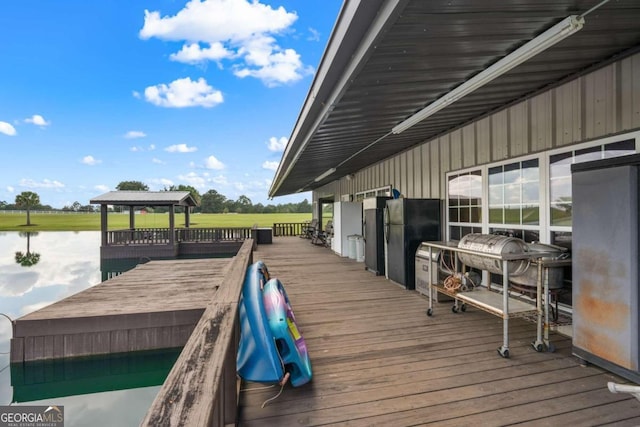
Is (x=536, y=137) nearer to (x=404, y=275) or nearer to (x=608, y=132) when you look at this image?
(x=608, y=132)

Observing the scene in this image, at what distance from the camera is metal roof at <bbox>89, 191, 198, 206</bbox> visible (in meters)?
12.4

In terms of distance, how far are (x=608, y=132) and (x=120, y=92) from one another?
28.6 metres

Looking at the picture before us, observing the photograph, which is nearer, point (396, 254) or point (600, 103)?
point (600, 103)

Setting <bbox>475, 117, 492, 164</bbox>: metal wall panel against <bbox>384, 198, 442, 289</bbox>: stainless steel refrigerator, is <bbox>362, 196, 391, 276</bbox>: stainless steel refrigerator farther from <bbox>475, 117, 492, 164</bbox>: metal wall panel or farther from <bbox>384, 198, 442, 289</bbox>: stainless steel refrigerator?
<bbox>475, 117, 492, 164</bbox>: metal wall panel

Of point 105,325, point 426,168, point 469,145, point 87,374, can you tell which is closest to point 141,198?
point 105,325

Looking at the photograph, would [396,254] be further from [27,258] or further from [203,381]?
[27,258]

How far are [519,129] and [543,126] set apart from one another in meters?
0.31

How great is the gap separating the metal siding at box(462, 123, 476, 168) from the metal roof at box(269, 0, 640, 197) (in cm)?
33

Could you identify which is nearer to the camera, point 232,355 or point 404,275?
point 232,355

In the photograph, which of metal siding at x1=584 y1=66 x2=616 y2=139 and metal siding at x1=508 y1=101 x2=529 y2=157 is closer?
metal siding at x1=584 y1=66 x2=616 y2=139

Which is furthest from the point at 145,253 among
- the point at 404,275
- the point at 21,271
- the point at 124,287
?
the point at 404,275

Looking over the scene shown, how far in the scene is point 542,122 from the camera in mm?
3361

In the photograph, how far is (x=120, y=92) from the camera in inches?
902

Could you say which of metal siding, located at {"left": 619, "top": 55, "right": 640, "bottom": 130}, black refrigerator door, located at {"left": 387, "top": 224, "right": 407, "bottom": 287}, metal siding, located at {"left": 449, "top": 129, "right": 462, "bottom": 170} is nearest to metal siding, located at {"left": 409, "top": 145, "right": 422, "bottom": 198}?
metal siding, located at {"left": 449, "top": 129, "right": 462, "bottom": 170}
